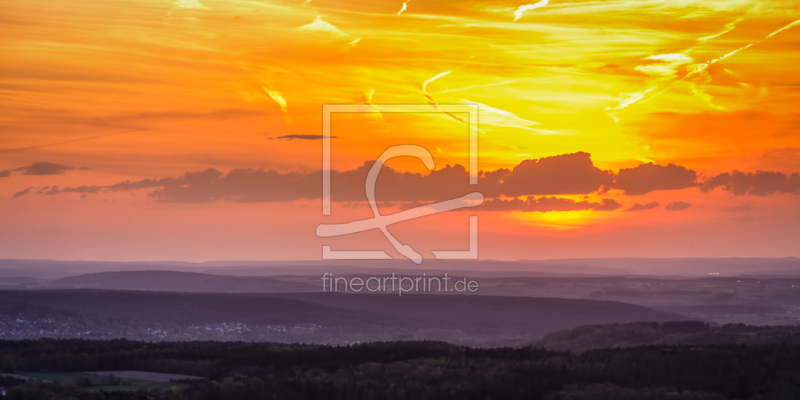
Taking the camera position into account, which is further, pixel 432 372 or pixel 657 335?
pixel 657 335

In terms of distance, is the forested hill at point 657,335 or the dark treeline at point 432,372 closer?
the dark treeline at point 432,372

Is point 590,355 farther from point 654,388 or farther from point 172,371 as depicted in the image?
point 172,371

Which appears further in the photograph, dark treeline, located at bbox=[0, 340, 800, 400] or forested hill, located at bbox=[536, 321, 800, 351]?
forested hill, located at bbox=[536, 321, 800, 351]

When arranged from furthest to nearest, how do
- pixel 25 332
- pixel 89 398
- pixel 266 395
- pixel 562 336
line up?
pixel 25 332 < pixel 562 336 < pixel 266 395 < pixel 89 398

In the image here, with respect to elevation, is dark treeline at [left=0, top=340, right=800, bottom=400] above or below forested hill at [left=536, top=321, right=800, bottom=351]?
above

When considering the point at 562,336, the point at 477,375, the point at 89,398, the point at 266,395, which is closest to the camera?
the point at 89,398

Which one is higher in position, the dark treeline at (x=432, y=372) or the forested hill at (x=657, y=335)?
the dark treeline at (x=432, y=372)

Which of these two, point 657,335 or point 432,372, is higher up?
point 432,372

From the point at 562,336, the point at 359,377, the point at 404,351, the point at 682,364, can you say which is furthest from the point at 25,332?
the point at 682,364
